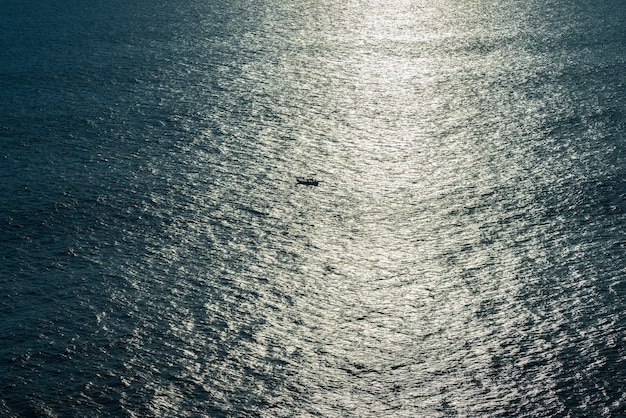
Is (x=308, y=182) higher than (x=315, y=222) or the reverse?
higher

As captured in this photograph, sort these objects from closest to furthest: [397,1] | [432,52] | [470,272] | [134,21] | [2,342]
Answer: [2,342]
[470,272]
[432,52]
[134,21]
[397,1]

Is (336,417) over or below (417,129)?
below

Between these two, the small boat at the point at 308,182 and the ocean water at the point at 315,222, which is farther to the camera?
the small boat at the point at 308,182

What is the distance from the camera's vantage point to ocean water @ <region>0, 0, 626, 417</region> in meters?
5.87

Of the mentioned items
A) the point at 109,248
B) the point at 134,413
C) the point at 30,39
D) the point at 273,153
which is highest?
the point at 30,39

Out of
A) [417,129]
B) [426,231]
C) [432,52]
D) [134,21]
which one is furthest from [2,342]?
[134,21]

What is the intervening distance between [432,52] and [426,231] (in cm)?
472

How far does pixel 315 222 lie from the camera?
25.6 feet

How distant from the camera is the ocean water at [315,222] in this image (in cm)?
587

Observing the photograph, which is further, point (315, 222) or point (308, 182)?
point (308, 182)

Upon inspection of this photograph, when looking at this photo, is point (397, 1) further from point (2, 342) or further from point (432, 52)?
point (2, 342)

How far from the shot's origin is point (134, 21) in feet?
44.4

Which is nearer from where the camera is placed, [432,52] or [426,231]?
[426,231]

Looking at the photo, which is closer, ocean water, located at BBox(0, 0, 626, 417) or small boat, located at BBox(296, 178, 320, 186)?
ocean water, located at BBox(0, 0, 626, 417)
